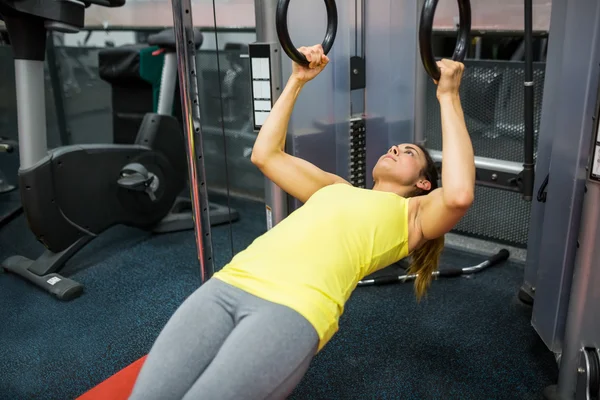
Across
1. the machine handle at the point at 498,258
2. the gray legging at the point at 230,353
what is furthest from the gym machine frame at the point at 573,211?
the gray legging at the point at 230,353

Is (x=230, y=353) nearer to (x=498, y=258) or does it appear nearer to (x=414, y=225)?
(x=414, y=225)

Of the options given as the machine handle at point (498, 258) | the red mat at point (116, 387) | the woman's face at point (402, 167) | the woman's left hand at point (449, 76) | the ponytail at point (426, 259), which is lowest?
the machine handle at point (498, 258)

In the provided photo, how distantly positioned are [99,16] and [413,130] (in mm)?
2807

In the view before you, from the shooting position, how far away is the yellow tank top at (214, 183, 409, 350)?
4.82ft

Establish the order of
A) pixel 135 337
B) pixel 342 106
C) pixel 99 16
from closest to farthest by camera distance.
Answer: pixel 135 337
pixel 342 106
pixel 99 16

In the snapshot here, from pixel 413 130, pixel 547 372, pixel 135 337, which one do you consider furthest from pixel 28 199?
pixel 547 372

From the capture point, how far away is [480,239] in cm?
331

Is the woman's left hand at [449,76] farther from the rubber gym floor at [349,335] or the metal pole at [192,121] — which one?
the rubber gym floor at [349,335]

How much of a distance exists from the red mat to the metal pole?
42 centimetres

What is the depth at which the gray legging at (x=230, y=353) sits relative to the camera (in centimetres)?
133

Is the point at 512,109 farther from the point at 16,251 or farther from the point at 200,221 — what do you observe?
the point at 16,251

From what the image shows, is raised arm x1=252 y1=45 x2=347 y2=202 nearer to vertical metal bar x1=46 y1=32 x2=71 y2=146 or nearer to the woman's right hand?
the woman's right hand

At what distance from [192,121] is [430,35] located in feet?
2.70

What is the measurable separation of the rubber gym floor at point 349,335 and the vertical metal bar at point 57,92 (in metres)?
1.61
